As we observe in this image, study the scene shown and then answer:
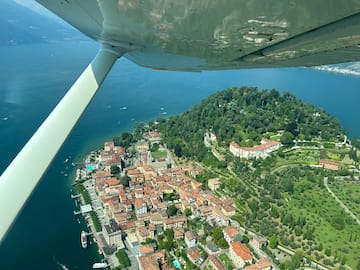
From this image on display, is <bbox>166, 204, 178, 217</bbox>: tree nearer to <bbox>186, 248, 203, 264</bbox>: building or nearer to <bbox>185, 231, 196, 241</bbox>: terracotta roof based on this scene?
<bbox>185, 231, 196, 241</bbox>: terracotta roof

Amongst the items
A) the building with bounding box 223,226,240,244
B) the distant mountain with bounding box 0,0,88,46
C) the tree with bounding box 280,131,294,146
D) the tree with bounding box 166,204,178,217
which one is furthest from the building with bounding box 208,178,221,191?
the distant mountain with bounding box 0,0,88,46

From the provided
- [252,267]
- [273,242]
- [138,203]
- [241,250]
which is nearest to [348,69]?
[273,242]

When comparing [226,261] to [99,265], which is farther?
[226,261]

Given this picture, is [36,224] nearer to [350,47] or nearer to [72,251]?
[72,251]

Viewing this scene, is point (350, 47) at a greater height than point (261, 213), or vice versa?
point (350, 47)

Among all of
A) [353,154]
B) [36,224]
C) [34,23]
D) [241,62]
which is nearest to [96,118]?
[36,224]

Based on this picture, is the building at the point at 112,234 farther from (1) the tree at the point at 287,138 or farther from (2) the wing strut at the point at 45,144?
(1) the tree at the point at 287,138

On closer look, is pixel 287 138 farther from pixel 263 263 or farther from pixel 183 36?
pixel 183 36
